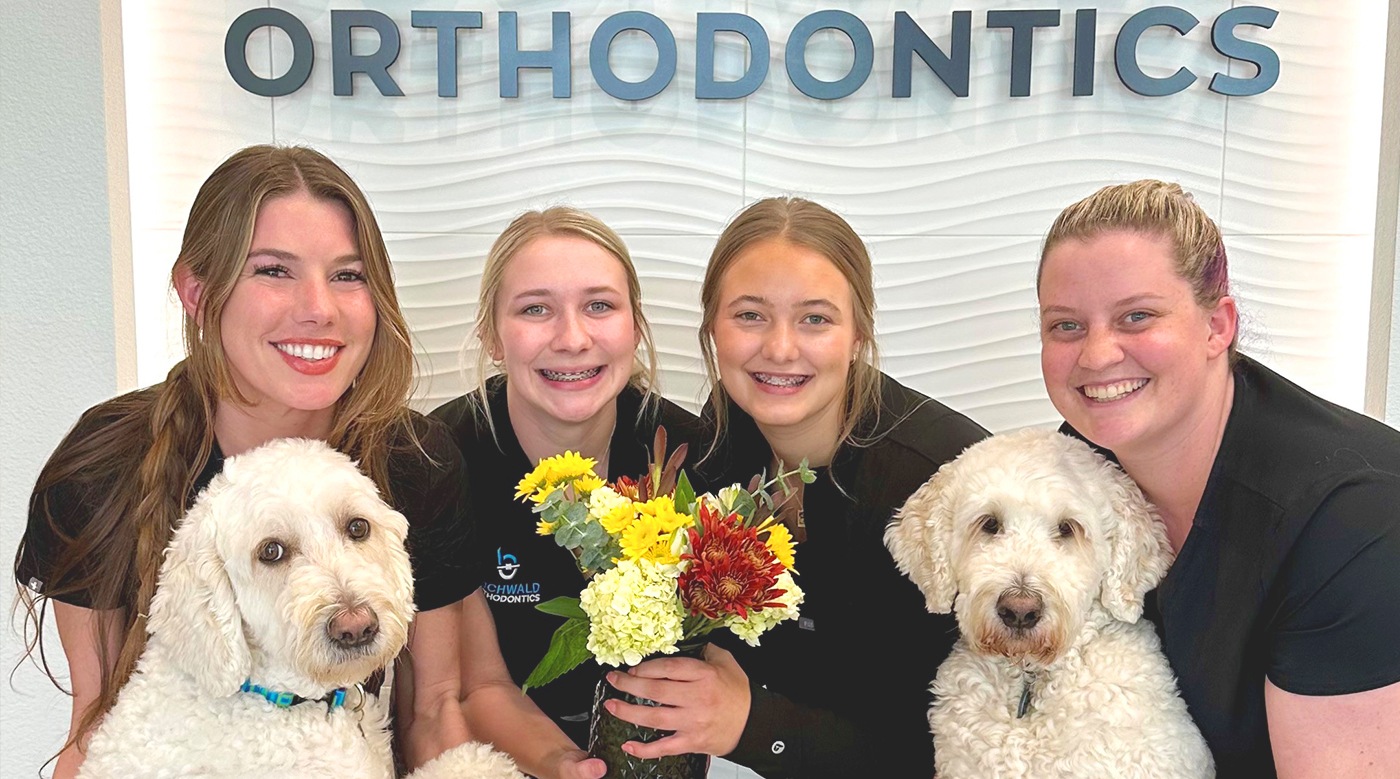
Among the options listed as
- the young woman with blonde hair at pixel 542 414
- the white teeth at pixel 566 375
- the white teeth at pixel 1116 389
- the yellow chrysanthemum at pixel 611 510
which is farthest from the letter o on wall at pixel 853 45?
the yellow chrysanthemum at pixel 611 510

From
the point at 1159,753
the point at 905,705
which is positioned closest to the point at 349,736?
the point at 905,705

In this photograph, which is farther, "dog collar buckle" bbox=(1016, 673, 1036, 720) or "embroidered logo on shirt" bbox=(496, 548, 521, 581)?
"embroidered logo on shirt" bbox=(496, 548, 521, 581)

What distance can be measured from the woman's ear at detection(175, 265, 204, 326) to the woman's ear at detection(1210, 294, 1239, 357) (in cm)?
185

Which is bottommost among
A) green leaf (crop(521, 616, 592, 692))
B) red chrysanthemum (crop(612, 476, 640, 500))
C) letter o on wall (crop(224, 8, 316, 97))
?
green leaf (crop(521, 616, 592, 692))

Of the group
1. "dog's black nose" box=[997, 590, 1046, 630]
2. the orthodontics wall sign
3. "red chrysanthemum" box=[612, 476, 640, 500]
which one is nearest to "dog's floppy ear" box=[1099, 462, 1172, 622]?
"dog's black nose" box=[997, 590, 1046, 630]

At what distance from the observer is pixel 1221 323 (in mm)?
1695

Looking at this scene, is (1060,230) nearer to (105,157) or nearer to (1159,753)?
(1159,753)

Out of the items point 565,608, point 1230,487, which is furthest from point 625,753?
point 1230,487

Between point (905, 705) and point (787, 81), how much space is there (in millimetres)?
1913

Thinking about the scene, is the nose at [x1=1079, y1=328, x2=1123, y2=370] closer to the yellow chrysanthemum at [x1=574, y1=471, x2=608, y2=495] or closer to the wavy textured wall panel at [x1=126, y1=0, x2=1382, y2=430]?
the yellow chrysanthemum at [x1=574, y1=471, x2=608, y2=495]

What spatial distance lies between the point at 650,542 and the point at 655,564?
4 cm

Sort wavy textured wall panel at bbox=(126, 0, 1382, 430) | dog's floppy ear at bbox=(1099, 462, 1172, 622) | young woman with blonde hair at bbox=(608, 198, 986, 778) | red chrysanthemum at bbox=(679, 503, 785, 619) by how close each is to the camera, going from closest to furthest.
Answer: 1. red chrysanthemum at bbox=(679, 503, 785, 619)
2. dog's floppy ear at bbox=(1099, 462, 1172, 622)
3. young woman with blonde hair at bbox=(608, 198, 986, 778)
4. wavy textured wall panel at bbox=(126, 0, 1382, 430)

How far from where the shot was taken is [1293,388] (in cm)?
175

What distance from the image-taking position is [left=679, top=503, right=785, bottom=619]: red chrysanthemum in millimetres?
1503
